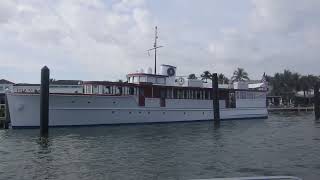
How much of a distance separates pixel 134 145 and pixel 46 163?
7.27m

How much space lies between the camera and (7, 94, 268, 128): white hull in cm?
3703

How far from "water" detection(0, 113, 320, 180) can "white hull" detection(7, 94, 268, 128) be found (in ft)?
18.9

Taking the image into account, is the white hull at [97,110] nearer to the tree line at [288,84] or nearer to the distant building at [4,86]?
the distant building at [4,86]

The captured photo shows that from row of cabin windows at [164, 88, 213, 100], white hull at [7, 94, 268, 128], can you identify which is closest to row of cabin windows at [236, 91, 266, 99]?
row of cabin windows at [164, 88, 213, 100]

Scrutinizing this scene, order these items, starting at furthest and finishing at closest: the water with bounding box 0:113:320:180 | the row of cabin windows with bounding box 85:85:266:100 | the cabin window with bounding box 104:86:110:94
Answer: the cabin window with bounding box 104:86:110:94 → the row of cabin windows with bounding box 85:85:266:100 → the water with bounding box 0:113:320:180

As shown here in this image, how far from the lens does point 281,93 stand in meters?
111

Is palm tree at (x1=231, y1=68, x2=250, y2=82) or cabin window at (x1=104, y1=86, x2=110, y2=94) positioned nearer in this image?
cabin window at (x1=104, y1=86, x2=110, y2=94)

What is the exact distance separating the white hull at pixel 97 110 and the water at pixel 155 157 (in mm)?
5772

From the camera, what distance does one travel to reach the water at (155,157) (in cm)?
1708

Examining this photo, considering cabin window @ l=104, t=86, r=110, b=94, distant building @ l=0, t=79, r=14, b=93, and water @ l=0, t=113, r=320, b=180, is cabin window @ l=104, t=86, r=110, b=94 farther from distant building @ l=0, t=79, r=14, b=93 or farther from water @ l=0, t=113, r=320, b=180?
distant building @ l=0, t=79, r=14, b=93

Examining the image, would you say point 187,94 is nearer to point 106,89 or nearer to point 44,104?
point 106,89

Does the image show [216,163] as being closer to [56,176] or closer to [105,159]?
[105,159]

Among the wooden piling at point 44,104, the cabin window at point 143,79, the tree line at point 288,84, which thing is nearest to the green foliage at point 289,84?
the tree line at point 288,84

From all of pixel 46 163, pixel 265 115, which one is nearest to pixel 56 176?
pixel 46 163
